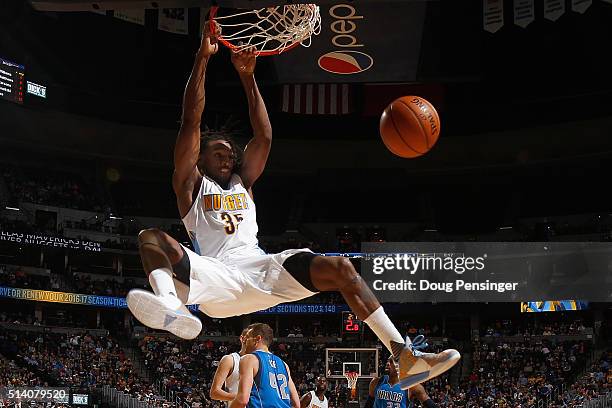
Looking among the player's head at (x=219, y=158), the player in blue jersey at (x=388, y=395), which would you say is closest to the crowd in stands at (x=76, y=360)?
the player in blue jersey at (x=388, y=395)

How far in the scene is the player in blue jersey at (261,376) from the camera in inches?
256

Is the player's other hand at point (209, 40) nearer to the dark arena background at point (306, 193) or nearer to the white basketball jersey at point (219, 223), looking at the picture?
the white basketball jersey at point (219, 223)

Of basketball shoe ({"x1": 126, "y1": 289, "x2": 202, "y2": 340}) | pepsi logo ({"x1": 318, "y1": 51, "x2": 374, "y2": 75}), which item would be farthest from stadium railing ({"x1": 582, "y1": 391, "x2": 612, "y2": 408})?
basketball shoe ({"x1": 126, "y1": 289, "x2": 202, "y2": 340})

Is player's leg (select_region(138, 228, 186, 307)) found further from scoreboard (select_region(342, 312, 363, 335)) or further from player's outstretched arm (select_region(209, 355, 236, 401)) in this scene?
scoreboard (select_region(342, 312, 363, 335))

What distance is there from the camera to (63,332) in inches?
1050

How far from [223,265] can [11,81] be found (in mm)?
21552

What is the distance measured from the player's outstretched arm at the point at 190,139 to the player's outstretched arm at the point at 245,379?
5.50 ft

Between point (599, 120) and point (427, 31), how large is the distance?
1133 centimetres

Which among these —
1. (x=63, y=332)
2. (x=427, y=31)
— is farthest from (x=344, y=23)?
(x=63, y=332)

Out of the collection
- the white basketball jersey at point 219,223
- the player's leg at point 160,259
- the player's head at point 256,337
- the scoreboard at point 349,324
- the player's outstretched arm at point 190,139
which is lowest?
the player's head at point 256,337

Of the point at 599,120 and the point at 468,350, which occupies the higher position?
the point at 599,120

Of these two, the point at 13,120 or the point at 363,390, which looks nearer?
the point at 363,390

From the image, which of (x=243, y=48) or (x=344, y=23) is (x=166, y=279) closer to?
(x=243, y=48)

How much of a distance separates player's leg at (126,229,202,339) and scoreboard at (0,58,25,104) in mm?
21371
